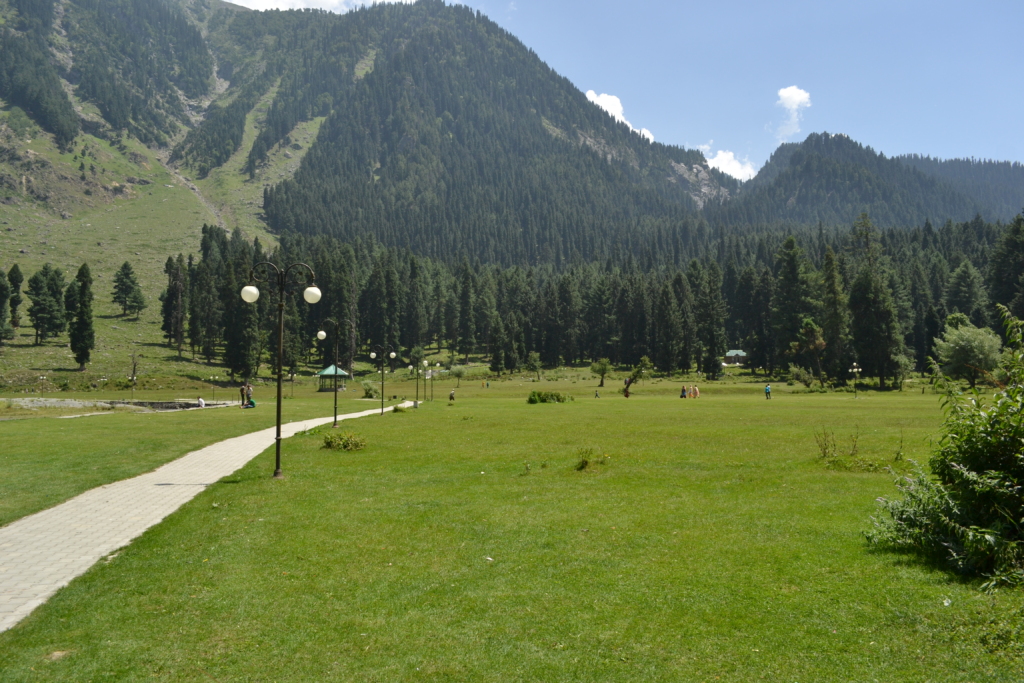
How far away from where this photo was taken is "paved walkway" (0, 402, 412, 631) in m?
8.52

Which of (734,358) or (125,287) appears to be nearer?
(125,287)

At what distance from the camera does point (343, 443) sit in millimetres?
22828

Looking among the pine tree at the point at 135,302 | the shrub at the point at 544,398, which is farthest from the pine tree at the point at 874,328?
the pine tree at the point at 135,302

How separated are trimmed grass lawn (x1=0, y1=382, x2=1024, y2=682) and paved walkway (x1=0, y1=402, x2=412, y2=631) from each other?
1.49ft

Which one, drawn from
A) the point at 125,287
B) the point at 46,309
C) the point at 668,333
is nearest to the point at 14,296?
the point at 46,309

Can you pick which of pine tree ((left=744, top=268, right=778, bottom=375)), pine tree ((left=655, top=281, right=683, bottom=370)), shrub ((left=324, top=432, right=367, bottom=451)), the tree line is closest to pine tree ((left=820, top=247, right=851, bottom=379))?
the tree line

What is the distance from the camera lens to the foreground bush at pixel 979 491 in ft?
25.7

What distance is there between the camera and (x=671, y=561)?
9.48 metres

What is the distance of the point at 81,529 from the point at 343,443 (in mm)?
11513

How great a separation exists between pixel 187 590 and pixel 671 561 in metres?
7.79

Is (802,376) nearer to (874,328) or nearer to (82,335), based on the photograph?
(874,328)

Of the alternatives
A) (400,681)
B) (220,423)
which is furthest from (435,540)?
(220,423)

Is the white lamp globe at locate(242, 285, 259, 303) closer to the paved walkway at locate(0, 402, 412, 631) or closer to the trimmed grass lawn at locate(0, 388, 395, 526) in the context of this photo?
the paved walkway at locate(0, 402, 412, 631)

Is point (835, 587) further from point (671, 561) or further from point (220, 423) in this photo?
point (220, 423)
